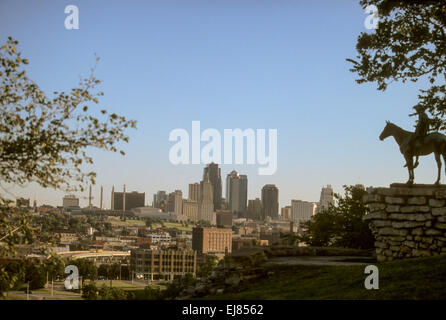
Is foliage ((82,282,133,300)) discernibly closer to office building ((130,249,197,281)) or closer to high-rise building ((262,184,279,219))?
office building ((130,249,197,281))

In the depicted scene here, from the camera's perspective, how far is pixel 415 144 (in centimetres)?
1155

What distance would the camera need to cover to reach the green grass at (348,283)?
729cm

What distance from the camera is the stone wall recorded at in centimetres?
1072

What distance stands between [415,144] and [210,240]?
14516 cm

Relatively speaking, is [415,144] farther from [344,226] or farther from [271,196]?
[271,196]

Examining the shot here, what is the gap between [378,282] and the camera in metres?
8.02

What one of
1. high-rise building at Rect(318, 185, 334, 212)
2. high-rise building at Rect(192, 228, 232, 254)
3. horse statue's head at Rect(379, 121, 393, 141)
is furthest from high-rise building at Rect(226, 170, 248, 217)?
horse statue's head at Rect(379, 121, 393, 141)

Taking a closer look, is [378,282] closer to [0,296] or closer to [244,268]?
[244,268]

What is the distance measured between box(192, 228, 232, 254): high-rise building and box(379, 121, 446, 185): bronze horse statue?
138601 mm

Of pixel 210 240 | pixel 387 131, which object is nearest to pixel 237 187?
pixel 210 240

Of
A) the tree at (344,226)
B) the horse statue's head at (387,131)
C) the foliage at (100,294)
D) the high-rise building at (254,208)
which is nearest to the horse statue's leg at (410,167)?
the horse statue's head at (387,131)
